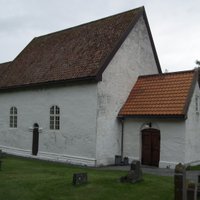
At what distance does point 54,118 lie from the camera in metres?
22.3

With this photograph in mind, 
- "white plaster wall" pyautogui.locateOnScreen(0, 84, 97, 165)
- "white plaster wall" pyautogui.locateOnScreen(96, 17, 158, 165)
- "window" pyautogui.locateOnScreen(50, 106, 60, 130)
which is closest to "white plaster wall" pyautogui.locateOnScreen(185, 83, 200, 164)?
"white plaster wall" pyautogui.locateOnScreen(96, 17, 158, 165)

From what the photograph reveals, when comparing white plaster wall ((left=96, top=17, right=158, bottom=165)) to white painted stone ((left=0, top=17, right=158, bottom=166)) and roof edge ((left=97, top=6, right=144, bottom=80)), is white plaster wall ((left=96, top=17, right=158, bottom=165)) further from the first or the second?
roof edge ((left=97, top=6, right=144, bottom=80))

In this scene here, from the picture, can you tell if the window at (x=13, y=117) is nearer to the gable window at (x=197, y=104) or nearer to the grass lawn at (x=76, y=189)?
the grass lawn at (x=76, y=189)

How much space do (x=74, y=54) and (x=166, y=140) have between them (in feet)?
27.7

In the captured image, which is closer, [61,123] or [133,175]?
[133,175]

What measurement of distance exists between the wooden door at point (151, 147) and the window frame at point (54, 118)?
A: 219 inches

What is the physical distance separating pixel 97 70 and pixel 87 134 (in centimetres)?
365

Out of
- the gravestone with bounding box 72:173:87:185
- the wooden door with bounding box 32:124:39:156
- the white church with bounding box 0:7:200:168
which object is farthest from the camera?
the wooden door with bounding box 32:124:39:156

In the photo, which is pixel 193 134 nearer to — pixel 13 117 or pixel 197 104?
pixel 197 104

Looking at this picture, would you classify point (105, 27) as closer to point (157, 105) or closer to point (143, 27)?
point (143, 27)

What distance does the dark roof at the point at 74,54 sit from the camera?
20.5m

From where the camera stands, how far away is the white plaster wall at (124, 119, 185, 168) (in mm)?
18094

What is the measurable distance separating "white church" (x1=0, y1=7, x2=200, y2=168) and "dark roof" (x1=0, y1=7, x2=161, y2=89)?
0.08 metres

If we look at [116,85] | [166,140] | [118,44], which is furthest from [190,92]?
[118,44]
